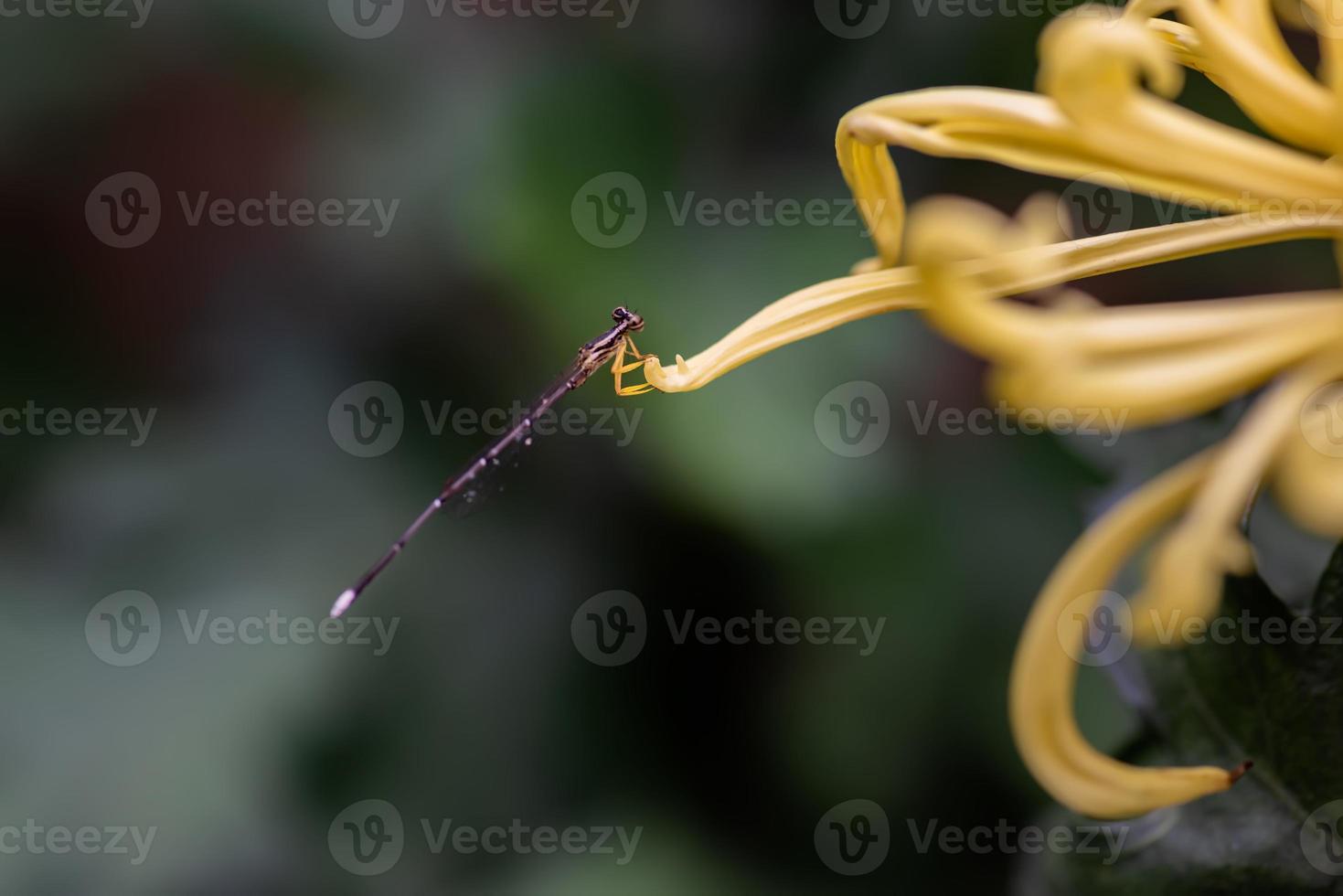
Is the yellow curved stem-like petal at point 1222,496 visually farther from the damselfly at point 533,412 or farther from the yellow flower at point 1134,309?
the damselfly at point 533,412

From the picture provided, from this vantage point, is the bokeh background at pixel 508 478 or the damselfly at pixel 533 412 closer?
the damselfly at pixel 533 412

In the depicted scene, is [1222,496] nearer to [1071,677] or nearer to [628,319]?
[1071,677]

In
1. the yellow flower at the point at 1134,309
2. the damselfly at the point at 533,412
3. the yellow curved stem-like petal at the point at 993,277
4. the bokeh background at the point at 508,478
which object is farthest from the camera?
the bokeh background at the point at 508,478

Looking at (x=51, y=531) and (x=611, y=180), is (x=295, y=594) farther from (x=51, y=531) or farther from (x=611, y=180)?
(x=611, y=180)

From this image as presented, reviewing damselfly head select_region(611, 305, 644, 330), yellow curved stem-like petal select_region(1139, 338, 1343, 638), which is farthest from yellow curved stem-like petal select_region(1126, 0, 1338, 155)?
damselfly head select_region(611, 305, 644, 330)

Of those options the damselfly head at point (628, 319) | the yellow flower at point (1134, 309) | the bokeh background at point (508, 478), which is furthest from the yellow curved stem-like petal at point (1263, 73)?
the bokeh background at point (508, 478)
